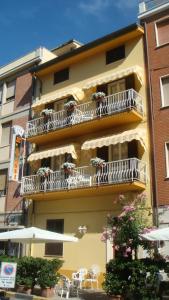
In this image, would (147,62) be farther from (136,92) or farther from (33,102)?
(33,102)

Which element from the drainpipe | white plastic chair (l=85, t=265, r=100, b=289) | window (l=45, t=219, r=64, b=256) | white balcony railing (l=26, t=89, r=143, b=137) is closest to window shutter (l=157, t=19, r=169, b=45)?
the drainpipe

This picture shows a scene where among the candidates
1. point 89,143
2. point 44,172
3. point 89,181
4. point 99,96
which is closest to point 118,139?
point 89,143

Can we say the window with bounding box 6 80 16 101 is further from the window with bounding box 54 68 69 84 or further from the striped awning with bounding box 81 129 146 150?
the striped awning with bounding box 81 129 146 150

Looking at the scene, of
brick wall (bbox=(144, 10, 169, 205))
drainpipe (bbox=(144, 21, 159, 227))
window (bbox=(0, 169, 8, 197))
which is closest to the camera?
drainpipe (bbox=(144, 21, 159, 227))

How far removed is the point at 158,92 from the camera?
770 inches

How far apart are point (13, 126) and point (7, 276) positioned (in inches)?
541

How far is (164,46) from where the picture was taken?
20.0 meters

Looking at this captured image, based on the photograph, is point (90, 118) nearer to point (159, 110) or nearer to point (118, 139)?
point (118, 139)

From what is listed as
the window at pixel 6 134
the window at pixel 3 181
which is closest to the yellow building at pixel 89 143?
the window at pixel 3 181

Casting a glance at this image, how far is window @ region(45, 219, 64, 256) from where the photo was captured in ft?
71.3

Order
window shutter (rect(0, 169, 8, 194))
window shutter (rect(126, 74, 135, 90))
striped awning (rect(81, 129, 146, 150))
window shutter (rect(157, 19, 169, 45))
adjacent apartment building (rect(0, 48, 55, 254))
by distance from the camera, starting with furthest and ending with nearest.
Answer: window shutter (rect(0, 169, 8, 194)) → adjacent apartment building (rect(0, 48, 55, 254)) → window shutter (rect(126, 74, 135, 90)) → window shutter (rect(157, 19, 169, 45)) → striped awning (rect(81, 129, 146, 150))

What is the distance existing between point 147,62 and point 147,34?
5.41ft

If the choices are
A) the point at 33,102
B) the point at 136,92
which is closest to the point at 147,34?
the point at 136,92

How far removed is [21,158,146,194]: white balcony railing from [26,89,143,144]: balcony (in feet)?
7.46
